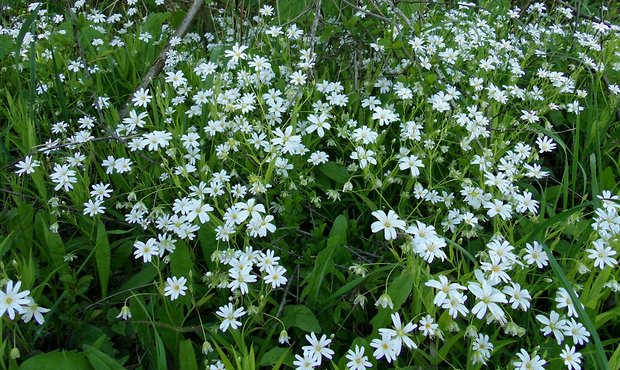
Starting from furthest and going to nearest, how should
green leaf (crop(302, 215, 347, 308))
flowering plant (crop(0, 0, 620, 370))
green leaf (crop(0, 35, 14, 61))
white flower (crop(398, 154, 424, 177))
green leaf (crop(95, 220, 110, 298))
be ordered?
green leaf (crop(0, 35, 14, 61)), white flower (crop(398, 154, 424, 177)), green leaf (crop(95, 220, 110, 298)), green leaf (crop(302, 215, 347, 308)), flowering plant (crop(0, 0, 620, 370))

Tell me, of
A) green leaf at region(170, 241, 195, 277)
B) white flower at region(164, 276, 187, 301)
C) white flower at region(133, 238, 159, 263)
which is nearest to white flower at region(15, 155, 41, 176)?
white flower at region(133, 238, 159, 263)

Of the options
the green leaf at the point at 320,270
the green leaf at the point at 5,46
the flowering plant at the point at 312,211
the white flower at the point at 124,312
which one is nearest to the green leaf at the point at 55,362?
the flowering plant at the point at 312,211

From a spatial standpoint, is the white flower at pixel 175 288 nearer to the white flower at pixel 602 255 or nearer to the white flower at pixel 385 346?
the white flower at pixel 385 346

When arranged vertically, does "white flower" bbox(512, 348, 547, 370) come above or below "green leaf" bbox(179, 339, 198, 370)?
above

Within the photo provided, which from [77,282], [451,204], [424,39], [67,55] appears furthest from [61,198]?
[424,39]

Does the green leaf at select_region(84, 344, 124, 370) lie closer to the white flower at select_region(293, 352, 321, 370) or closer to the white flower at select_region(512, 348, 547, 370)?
the white flower at select_region(293, 352, 321, 370)
